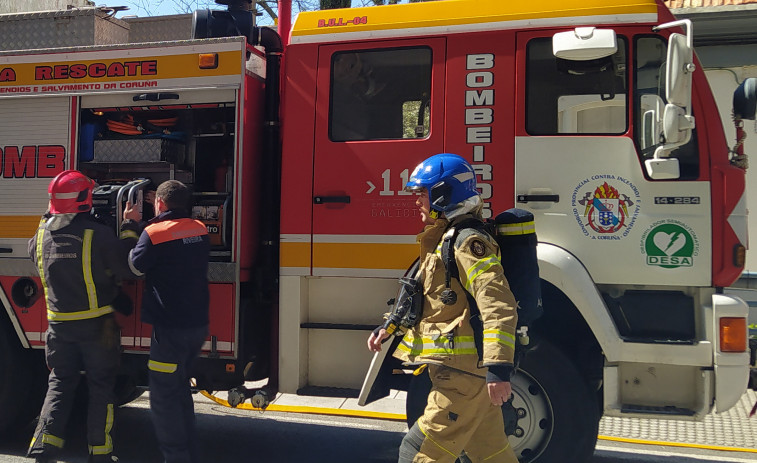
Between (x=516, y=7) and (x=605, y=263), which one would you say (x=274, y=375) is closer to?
(x=605, y=263)

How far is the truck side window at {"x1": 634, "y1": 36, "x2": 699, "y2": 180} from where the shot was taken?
3922 mm

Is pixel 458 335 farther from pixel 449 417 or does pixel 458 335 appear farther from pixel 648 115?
pixel 648 115

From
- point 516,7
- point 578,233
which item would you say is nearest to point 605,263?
point 578,233

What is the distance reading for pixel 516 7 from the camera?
4.14 meters

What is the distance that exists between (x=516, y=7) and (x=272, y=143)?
69.6 inches

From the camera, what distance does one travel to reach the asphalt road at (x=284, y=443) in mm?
5105

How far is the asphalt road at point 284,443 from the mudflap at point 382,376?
41.2 inches

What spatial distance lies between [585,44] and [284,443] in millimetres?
3734

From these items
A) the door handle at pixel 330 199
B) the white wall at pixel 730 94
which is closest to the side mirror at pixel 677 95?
the door handle at pixel 330 199

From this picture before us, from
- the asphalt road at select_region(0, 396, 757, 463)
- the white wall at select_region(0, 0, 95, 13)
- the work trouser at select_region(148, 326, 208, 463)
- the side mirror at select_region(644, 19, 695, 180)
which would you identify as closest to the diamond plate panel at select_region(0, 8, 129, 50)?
the work trouser at select_region(148, 326, 208, 463)

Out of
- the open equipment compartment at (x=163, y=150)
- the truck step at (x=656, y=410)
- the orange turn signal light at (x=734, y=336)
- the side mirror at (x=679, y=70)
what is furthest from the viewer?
the open equipment compartment at (x=163, y=150)

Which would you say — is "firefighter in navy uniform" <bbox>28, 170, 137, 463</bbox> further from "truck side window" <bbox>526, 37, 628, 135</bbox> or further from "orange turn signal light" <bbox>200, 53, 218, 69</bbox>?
"truck side window" <bbox>526, 37, 628, 135</bbox>

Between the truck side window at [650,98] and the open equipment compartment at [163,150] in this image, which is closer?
the truck side window at [650,98]

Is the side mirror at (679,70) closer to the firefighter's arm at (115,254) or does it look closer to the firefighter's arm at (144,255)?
the firefighter's arm at (144,255)
